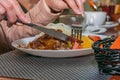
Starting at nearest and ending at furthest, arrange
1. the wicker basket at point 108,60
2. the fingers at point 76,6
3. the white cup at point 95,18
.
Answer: the wicker basket at point 108,60 → the fingers at point 76,6 → the white cup at point 95,18

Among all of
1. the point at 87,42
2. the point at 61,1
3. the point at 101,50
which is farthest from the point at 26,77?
the point at 61,1

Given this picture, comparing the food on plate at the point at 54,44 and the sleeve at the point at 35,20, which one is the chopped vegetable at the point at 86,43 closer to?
the food on plate at the point at 54,44

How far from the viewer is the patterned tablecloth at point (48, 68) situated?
0.53 m

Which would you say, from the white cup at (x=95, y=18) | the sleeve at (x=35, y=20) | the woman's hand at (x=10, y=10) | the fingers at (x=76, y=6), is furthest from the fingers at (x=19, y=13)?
the white cup at (x=95, y=18)

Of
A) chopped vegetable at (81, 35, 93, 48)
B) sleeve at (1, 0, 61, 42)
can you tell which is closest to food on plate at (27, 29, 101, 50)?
chopped vegetable at (81, 35, 93, 48)

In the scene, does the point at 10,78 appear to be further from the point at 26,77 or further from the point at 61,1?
the point at 61,1

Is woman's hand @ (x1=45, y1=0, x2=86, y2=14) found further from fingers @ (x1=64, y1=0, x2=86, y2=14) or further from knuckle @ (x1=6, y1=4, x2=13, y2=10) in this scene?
knuckle @ (x1=6, y1=4, x2=13, y2=10)

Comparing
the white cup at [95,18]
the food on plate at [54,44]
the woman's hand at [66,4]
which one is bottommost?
the white cup at [95,18]

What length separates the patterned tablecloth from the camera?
53 centimetres

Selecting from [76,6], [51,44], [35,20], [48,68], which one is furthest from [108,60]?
[35,20]

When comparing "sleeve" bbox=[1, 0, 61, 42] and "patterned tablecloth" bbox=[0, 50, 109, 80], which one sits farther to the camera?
"sleeve" bbox=[1, 0, 61, 42]

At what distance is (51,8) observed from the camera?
3.31ft

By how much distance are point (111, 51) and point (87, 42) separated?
27cm

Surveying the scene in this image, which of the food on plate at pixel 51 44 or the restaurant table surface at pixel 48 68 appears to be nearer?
the restaurant table surface at pixel 48 68
